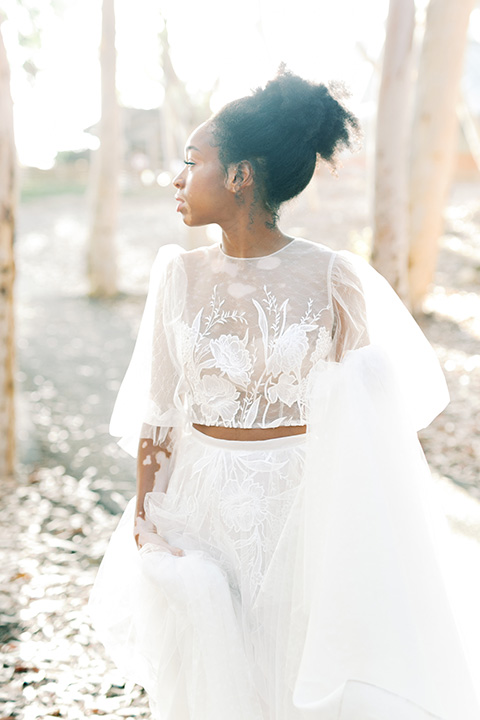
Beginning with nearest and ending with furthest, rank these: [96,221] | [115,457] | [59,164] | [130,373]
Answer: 1. [130,373]
2. [115,457]
3. [96,221]
4. [59,164]

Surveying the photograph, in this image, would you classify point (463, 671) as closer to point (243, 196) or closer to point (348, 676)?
point (348, 676)

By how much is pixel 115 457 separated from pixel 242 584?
14.6 ft

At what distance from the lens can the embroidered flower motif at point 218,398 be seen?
87.2 inches

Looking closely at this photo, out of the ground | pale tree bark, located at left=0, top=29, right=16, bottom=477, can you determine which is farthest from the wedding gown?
pale tree bark, located at left=0, top=29, right=16, bottom=477

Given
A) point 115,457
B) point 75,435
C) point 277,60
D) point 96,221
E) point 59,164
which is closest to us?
point 277,60

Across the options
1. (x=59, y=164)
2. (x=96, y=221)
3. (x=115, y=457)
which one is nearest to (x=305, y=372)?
(x=115, y=457)

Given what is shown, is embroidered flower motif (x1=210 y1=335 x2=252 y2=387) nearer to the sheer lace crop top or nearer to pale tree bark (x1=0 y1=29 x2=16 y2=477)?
the sheer lace crop top

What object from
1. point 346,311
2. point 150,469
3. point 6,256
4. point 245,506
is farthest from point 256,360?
point 6,256

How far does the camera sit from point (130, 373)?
102 inches

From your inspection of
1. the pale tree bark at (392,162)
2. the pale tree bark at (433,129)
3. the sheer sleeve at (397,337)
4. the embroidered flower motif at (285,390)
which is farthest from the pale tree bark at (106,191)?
the embroidered flower motif at (285,390)

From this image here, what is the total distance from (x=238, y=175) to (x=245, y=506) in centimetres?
94

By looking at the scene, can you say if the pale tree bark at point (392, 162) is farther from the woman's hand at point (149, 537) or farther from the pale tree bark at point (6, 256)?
the woman's hand at point (149, 537)

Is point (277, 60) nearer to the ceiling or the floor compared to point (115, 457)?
nearer to the ceiling

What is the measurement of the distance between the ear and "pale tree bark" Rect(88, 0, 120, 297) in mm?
10742
